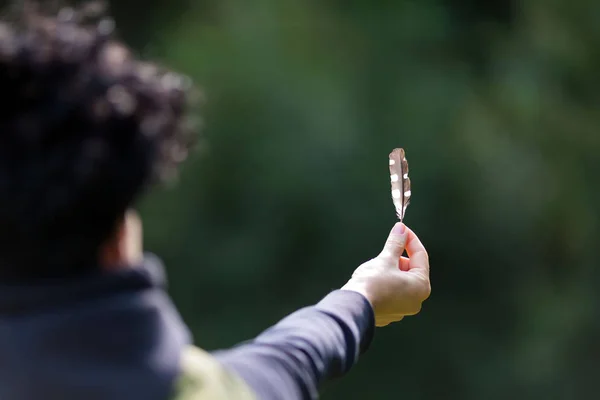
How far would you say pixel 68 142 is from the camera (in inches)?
21.4

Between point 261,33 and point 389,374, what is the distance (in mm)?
1388

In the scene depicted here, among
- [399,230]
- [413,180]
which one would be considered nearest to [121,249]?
[399,230]

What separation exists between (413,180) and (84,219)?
291 centimetres

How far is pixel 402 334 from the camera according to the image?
145 inches

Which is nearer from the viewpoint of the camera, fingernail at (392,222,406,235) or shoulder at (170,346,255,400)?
shoulder at (170,346,255,400)

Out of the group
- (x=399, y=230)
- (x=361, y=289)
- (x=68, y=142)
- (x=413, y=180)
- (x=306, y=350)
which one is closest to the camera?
(x=68, y=142)

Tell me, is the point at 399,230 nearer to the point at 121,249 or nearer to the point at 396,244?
the point at 396,244

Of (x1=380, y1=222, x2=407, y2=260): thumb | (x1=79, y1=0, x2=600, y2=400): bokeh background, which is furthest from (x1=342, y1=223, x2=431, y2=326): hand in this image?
(x1=79, y1=0, x2=600, y2=400): bokeh background

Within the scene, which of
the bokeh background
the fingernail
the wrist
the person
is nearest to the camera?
the person

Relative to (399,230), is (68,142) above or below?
above

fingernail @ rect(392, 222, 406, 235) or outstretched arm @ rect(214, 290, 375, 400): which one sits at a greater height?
fingernail @ rect(392, 222, 406, 235)

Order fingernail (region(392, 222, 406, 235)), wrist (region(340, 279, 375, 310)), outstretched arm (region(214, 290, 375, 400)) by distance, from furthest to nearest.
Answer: fingernail (region(392, 222, 406, 235)), wrist (region(340, 279, 375, 310)), outstretched arm (region(214, 290, 375, 400))

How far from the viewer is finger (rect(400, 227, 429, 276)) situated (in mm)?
944

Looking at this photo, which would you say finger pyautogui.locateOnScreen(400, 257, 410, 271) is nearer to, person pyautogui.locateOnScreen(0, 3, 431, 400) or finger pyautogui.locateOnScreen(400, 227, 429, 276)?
finger pyautogui.locateOnScreen(400, 227, 429, 276)
